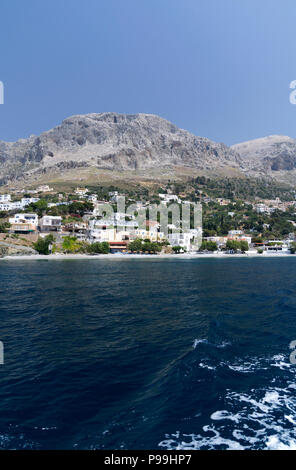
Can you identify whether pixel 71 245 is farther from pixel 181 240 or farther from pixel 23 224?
pixel 181 240

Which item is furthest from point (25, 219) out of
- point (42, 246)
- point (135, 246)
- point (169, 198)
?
point (169, 198)

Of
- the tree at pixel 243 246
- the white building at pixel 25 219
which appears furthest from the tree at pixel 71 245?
the tree at pixel 243 246

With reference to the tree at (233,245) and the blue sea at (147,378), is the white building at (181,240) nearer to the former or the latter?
the tree at (233,245)

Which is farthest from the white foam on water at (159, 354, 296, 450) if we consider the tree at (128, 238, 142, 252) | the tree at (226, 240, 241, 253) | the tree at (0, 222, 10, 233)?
the tree at (226, 240, 241, 253)

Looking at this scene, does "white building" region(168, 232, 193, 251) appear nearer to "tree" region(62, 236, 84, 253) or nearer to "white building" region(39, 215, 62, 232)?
"tree" region(62, 236, 84, 253)
